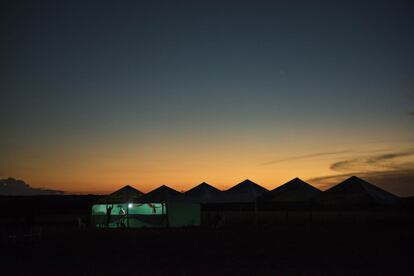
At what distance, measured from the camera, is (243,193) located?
27.6 m

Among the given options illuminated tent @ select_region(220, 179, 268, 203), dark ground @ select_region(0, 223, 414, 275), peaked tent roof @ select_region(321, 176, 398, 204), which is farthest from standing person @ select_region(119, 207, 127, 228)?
peaked tent roof @ select_region(321, 176, 398, 204)

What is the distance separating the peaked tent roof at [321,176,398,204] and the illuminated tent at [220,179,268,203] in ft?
23.5

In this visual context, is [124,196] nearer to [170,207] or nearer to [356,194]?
[170,207]

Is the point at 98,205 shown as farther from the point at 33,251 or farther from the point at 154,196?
the point at 33,251

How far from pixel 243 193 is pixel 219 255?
14.3 meters

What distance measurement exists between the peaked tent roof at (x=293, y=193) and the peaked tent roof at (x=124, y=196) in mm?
8103

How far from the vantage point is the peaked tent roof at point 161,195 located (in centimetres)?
2631

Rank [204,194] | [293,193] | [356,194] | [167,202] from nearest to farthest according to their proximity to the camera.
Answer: [356,194]
[293,193]
[167,202]
[204,194]

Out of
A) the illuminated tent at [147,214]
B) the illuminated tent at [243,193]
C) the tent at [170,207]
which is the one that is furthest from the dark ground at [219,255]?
the illuminated tent at [243,193]

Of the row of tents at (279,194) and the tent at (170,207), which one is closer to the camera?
the row of tents at (279,194)

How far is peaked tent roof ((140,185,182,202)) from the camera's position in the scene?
86.3ft

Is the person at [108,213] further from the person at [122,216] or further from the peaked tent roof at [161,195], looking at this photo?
the peaked tent roof at [161,195]

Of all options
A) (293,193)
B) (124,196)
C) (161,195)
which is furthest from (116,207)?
(293,193)

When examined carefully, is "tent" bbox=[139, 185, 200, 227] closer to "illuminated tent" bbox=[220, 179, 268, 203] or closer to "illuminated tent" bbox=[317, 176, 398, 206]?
"illuminated tent" bbox=[220, 179, 268, 203]
